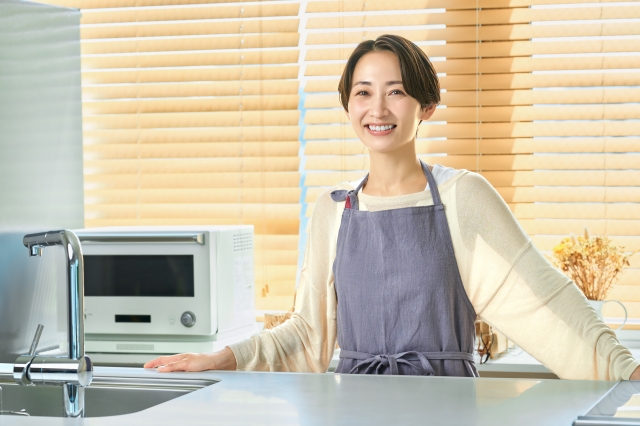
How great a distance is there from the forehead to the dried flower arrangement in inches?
39.4

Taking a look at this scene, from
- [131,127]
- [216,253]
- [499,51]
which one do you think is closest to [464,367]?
[216,253]

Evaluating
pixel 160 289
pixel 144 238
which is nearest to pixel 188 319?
pixel 160 289

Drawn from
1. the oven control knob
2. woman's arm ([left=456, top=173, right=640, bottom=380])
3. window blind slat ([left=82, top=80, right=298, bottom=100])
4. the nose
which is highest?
window blind slat ([left=82, top=80, right=298, bottom=100])

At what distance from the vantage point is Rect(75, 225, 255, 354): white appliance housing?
223cm

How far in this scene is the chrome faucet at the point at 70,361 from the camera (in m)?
1.14

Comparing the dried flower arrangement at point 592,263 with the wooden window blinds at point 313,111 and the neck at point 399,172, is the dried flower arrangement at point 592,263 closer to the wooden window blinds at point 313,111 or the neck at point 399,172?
the wooden window blinds at point 313,111

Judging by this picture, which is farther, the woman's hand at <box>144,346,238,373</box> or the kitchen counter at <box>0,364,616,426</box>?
the woman's hand at <box>144,346,238,373</box>

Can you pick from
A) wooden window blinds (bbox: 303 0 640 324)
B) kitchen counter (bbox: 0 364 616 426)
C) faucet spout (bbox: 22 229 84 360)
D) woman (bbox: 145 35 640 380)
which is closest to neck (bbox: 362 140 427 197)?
woman (bbox: 145 35 640 380)

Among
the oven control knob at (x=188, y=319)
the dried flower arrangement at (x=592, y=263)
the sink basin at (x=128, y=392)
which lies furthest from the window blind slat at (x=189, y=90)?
the sink basin at (x=128, y=392)

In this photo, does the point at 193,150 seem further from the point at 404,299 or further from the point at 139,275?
the point at 404,299

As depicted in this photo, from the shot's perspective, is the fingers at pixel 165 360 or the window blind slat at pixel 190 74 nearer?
the fingers at pixel 165 360

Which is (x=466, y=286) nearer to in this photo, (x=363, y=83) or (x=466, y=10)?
(x=363, y=83)

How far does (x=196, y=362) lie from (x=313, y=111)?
1.38 m

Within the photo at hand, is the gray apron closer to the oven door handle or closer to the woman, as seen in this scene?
the woman
